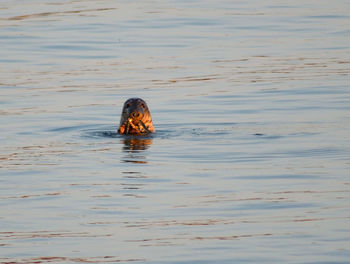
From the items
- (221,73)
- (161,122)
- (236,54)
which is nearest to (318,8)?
(236,54)

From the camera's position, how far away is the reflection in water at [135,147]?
13.0 metres

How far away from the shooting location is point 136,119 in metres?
14.7

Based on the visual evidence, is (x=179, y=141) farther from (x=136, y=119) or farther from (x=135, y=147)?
(x=136, y=119)

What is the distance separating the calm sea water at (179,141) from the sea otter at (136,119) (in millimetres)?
179

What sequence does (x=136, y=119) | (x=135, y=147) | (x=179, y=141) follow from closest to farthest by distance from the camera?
1. (x=135, y=147)
2. (x=179, y=141)
3. (x=136, y=119)

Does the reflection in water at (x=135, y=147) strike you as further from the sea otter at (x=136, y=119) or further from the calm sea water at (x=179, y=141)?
the sea otter at (x=136, y=119)

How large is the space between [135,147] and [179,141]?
1.98 ft

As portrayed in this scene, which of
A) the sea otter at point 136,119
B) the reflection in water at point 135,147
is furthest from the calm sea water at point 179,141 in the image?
the sea otter at point 136,119

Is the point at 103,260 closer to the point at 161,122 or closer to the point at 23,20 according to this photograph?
the point at 161,122

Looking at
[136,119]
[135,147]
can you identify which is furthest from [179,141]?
[136,119]

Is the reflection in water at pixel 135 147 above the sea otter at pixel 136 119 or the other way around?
the other way around

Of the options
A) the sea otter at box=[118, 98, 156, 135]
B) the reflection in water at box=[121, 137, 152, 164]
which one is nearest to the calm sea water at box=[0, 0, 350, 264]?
the reflection in water at box=[121, 137, 152, 164]

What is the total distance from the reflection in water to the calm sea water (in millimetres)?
23

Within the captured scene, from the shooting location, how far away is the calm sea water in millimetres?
9164
